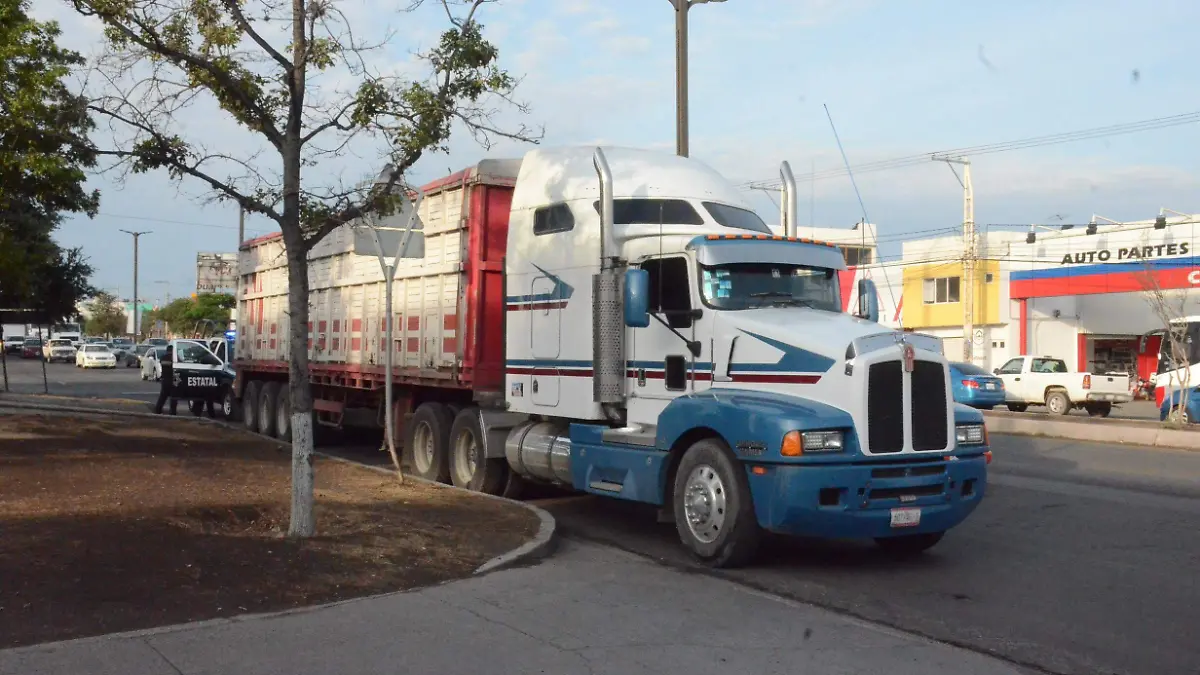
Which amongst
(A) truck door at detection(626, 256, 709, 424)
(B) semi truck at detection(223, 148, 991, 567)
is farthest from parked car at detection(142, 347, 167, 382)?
(A) truck door at detection(626, 256, 709, 424)

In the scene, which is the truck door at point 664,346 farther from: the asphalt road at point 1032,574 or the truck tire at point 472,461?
the truck tire at point 472,461

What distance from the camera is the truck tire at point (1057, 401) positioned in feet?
102

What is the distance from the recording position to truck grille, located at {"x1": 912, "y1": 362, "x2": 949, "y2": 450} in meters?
8.84

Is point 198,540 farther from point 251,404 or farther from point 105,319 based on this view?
point 105,319

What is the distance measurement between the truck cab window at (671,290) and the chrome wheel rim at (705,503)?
1435 mm

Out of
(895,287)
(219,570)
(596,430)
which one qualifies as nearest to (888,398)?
(596,430)

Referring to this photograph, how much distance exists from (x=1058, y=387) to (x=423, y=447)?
74.9 feet

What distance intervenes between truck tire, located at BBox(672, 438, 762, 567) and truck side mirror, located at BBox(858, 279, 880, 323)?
2522 millimetres

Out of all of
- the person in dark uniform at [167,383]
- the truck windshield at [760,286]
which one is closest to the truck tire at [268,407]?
the person in dark uniform at [167,383]

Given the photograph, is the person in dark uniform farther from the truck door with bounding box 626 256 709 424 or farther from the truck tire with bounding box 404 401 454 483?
the truck door with bounding box 626 256 709 424

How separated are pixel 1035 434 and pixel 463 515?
1571 cm

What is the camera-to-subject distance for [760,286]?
32.2ft

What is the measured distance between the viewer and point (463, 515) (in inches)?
426

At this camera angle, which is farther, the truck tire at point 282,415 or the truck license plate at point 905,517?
the truck tire at point 282,415
